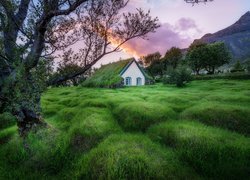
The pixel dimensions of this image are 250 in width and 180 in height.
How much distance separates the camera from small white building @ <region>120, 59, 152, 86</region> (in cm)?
5361

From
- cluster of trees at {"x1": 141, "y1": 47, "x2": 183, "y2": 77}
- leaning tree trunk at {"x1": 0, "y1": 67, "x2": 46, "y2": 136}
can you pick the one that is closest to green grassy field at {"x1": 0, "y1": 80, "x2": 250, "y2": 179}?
leaning tree trunk at {"x1": 0, "y1": 67, "x2": 46, "y2": 136}

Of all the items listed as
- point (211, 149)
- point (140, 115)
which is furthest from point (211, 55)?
point (211, 149)

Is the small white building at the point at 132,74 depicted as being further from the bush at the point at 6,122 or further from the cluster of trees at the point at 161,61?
the cluster of trees at the point at 161,61

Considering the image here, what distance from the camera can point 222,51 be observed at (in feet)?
263

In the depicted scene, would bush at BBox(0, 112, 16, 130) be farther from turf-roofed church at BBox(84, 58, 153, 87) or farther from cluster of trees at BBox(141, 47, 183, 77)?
cluster of trees at BBox(141, 47, 183, 77)

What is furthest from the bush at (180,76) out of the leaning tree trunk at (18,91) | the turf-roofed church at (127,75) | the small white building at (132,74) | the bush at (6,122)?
the leaning tree trunk at (18,91)

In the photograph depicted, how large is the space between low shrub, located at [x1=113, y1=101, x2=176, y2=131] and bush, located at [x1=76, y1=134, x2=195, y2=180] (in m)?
3.26

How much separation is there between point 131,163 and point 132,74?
156 ft

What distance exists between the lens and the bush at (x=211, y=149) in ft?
25.9

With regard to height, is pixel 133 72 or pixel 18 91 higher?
pixel 133 72

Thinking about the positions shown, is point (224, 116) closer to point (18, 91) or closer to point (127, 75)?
point (18, 91)

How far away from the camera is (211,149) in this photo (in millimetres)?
8914

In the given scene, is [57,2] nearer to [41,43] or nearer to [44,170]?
[41,43]

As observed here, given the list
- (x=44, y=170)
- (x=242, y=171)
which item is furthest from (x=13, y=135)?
(x=242, y=171)
